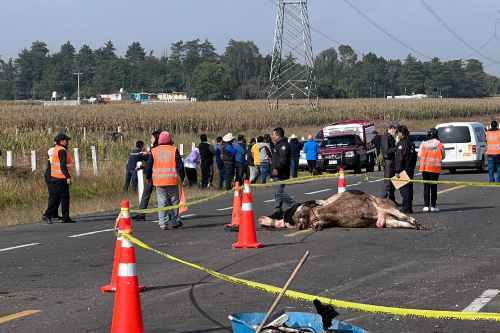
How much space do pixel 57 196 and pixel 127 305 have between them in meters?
12.1

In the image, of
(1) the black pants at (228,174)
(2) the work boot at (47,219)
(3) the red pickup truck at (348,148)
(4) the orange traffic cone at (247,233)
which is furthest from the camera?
(3) the red pickup truck at (348,148)

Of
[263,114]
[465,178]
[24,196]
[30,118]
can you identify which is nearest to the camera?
[24,196]

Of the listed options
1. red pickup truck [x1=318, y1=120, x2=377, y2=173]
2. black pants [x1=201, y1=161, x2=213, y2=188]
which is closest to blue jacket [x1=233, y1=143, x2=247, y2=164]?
black pants [x1=201, y1=161, x2=213, y2=188]

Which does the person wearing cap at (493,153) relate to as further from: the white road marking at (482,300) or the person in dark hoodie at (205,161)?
the white road marking at (482,300)

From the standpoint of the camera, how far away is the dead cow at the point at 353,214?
16.3 meters

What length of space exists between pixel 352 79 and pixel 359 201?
17836cm

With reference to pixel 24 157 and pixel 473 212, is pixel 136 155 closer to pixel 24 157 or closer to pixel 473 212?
pixel 473 212

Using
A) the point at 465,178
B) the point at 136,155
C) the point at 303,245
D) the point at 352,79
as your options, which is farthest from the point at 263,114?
the point at 352,79

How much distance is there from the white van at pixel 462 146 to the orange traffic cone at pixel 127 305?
27.9 metres

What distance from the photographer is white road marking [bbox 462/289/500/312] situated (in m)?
9.51

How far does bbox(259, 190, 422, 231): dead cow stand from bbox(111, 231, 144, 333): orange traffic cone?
887cm

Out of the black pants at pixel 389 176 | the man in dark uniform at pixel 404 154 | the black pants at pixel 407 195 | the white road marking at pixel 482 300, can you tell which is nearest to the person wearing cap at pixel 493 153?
the black pants at pixel 389 176

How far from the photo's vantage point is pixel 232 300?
10023 millimetres

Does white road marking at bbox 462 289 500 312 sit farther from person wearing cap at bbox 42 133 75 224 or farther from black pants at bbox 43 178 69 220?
black pants at bbox 43 178 69 220
